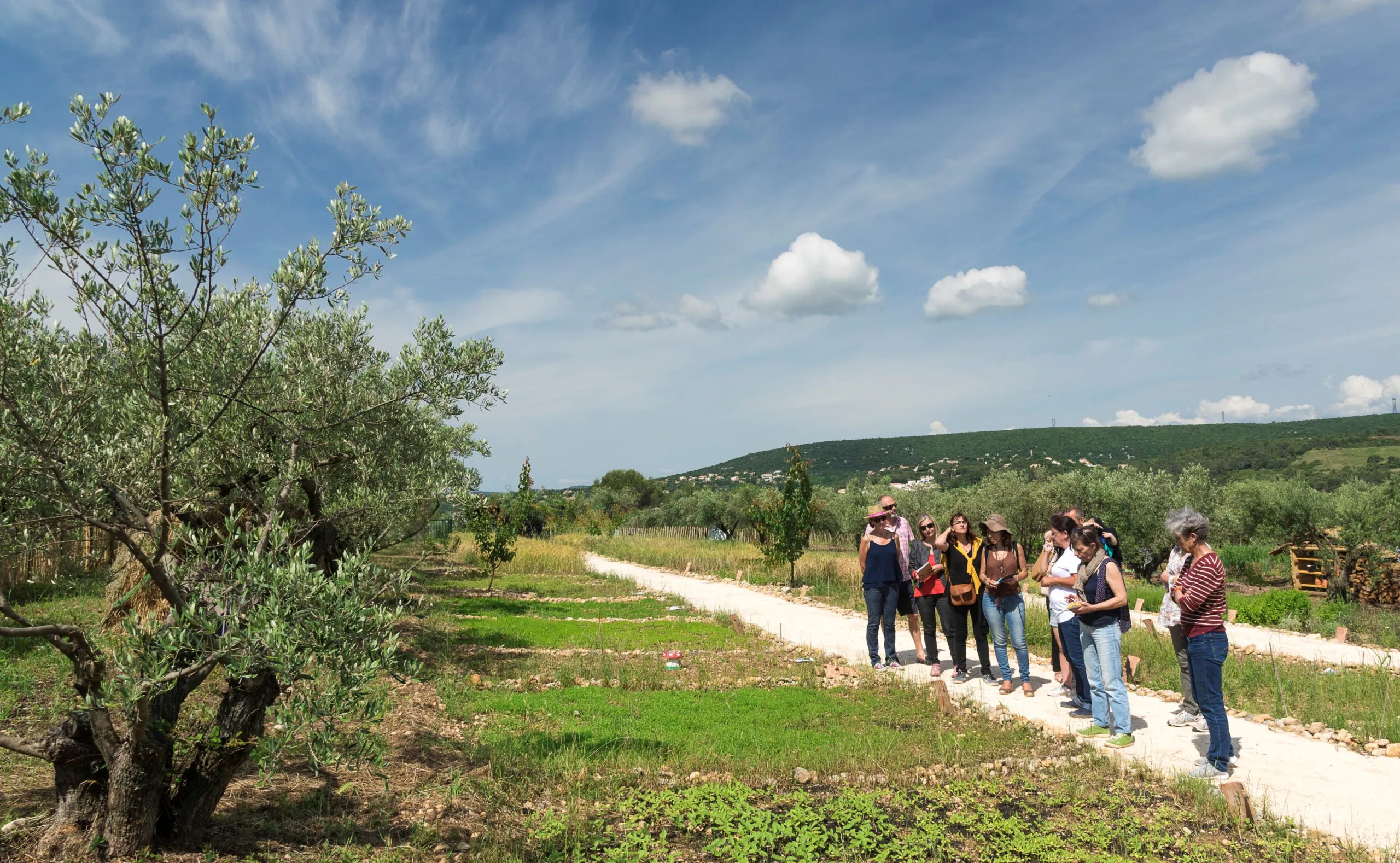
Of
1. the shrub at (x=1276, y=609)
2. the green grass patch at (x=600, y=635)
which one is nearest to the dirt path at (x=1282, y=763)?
the green grass patch at (x=600, y=635)

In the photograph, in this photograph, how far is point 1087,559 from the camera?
761 centimetres

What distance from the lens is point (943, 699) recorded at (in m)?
8.16

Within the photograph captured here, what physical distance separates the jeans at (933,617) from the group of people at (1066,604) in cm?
2

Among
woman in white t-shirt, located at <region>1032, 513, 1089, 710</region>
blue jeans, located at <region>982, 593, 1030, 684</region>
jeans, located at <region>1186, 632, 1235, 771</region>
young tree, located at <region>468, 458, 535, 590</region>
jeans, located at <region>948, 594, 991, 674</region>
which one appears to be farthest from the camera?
young tree, located at <region>468, 458, 535, 590</region>

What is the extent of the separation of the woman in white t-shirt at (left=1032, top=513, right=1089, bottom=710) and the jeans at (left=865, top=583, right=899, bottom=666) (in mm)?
2131

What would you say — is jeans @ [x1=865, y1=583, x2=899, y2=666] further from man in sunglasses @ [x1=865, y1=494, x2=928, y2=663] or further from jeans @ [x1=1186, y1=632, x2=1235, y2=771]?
jeans @ [x1=1186, y1=632, x2=1235, y2=771]

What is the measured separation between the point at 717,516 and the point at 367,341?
1931 inches

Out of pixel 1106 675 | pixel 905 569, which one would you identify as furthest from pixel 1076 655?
pixel 905 569

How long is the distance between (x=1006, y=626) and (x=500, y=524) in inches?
628

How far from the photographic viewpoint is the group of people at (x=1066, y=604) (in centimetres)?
642

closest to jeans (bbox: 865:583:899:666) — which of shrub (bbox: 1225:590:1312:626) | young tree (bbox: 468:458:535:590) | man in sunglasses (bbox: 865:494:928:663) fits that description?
man in sunglasses (bbox: 865:494:928:663)

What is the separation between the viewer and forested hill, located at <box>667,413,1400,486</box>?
68.8 meters

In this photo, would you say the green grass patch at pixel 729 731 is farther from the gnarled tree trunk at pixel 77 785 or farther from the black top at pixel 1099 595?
the gnarled tree trunk at pixel 77 785

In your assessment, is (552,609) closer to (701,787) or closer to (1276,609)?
(701,787)
